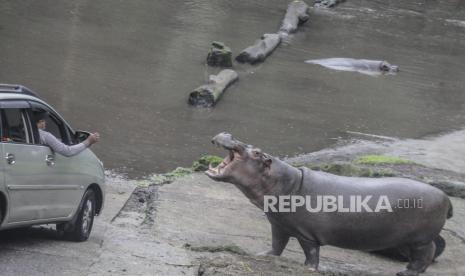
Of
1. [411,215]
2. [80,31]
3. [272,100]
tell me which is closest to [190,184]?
[411,215]

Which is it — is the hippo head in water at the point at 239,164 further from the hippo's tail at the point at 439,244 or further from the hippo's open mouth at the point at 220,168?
the hippo's tail at the point at 439,244

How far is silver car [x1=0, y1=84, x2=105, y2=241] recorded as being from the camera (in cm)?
786

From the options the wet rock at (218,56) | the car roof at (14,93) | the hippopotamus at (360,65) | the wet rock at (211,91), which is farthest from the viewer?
the hippopotamus at (360,65)

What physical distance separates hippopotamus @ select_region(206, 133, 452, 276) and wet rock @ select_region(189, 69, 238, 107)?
11.0 metres

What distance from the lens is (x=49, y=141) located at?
8586mm

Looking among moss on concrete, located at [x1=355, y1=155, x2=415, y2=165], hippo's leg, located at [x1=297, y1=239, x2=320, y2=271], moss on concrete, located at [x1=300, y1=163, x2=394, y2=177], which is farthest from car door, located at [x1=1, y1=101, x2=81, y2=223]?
moss on concrete, located at [x1=355, y1=155, x2=415, y2=165]

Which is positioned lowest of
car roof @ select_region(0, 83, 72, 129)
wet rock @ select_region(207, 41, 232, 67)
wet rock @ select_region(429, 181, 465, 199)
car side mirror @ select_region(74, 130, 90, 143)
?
wet rock @ select_region(207, 41, 232, 67)

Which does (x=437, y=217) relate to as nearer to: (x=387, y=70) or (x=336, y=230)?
(x=336, y=230)

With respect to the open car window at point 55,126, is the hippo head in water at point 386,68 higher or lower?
lower

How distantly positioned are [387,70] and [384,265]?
17.2m

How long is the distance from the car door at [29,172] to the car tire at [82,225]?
0.40 m

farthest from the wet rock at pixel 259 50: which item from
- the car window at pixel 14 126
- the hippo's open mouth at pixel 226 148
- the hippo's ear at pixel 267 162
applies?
the car window at pixel 14 126

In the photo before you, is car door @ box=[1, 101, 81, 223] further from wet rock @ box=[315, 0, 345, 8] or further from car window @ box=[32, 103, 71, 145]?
wet rock @ box=[315, 0, 345, 8]

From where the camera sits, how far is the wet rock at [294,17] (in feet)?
104
